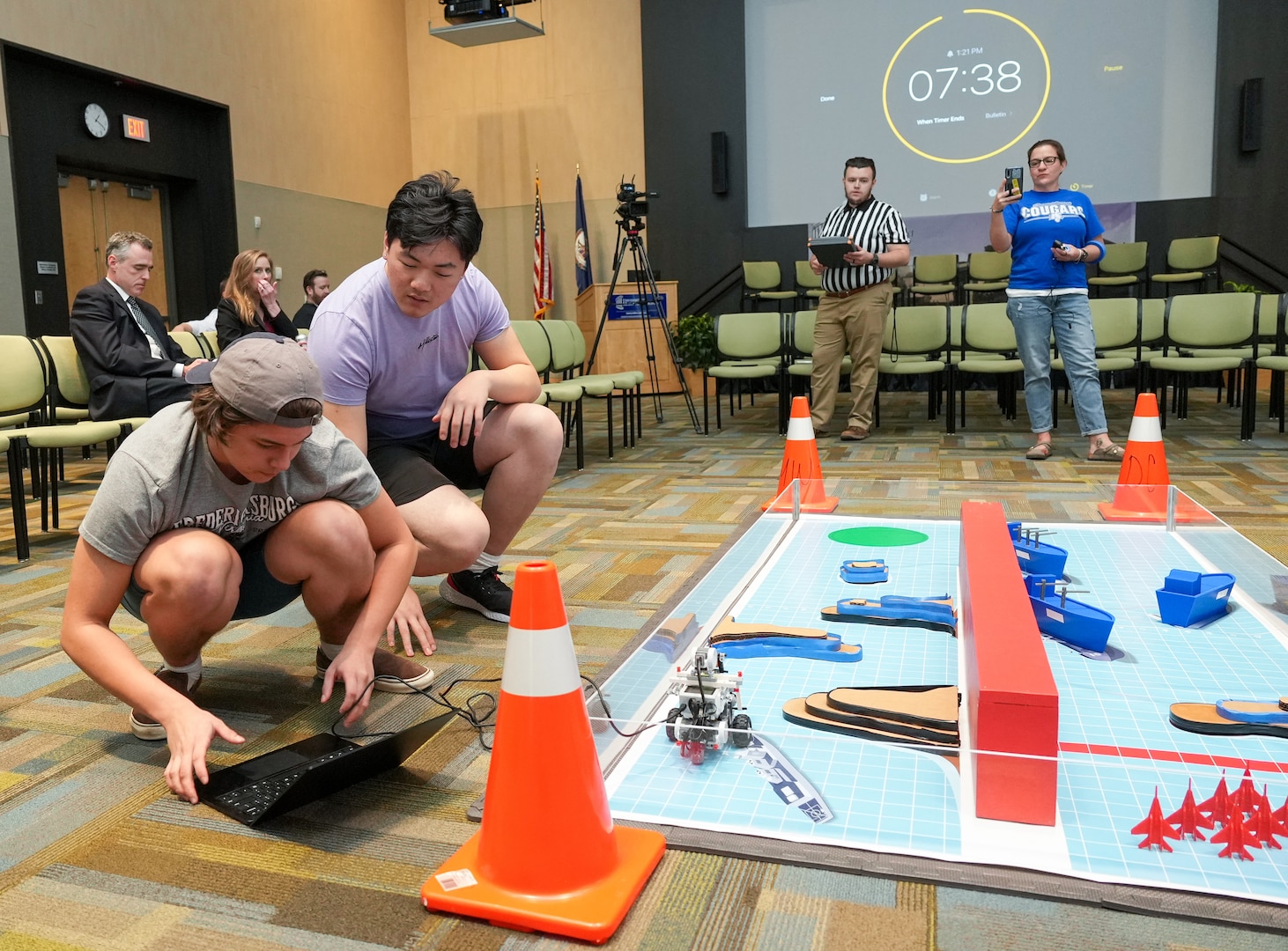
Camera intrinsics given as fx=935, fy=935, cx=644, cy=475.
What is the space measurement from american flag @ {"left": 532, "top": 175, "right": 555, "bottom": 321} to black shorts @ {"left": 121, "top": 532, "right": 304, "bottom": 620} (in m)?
7.26

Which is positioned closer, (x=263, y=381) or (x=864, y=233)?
(x=263, y=381)

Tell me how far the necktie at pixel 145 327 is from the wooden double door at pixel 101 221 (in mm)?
2576

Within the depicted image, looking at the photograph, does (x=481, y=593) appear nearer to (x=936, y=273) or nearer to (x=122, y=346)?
(x=122, y=346)

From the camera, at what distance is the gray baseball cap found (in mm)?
1113

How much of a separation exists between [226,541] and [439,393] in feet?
2.09

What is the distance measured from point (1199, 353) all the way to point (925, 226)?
2.81 meters

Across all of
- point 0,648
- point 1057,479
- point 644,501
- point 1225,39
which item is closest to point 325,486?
point 0,648

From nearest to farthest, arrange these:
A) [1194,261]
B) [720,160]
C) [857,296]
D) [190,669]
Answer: [190,669] → [857,296] → [1194,261] → [720,160]

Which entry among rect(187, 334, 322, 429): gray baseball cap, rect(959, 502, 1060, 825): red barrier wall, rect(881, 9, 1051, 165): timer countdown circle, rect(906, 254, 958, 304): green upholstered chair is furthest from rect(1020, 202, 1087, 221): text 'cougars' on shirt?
rect(881, 9, 1051, 165): timer countdown circle

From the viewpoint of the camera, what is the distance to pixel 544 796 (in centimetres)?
92

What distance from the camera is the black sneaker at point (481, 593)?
2006 millimetres

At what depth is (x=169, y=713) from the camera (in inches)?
44.9

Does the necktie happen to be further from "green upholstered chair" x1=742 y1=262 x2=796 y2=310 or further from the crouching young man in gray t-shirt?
"green upholstered chair" x1=742 y1=262 x2=796 y2=310

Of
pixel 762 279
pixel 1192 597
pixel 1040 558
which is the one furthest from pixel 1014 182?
pixel 762 279
